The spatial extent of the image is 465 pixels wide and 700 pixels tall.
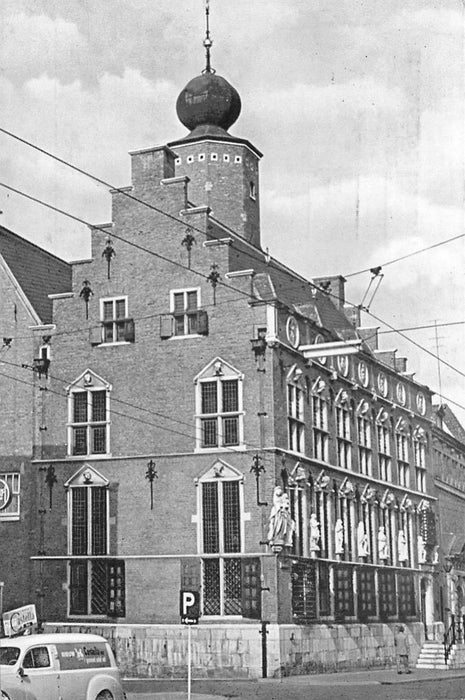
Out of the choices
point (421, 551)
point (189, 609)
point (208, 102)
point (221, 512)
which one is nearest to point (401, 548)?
point (421, 551)

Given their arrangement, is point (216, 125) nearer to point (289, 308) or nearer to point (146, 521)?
point (289, 308)

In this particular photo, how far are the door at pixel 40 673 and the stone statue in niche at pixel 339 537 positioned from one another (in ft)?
58.9

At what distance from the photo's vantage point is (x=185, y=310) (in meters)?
36.1

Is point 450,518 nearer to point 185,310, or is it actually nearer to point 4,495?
point 185,310

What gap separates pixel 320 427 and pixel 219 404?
16.1ft

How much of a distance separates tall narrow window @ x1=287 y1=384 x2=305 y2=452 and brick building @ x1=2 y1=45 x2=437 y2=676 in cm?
8

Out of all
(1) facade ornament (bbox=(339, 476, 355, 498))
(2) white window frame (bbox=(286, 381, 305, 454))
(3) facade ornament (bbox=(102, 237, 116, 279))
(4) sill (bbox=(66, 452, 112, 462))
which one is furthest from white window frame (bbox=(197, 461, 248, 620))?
(3) facade ornament (bbox=(102, 237, 116, 279))

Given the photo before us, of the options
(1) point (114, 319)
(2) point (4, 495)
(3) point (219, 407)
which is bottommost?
(2) point (4, 495)

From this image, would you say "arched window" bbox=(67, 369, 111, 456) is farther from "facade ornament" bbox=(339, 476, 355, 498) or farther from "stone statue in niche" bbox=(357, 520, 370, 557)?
"stone statue in niche" bbox=(357, 520, 370, 557)

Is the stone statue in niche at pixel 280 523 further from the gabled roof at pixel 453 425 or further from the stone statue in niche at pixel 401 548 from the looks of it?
the gabled roof at pixel 453 425

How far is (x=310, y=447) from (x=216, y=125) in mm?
16834

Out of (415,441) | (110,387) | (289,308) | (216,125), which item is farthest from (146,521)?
(216,125)

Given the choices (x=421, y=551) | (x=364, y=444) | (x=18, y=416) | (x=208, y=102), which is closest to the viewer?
(x=18, y=416)

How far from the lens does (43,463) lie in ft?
122
